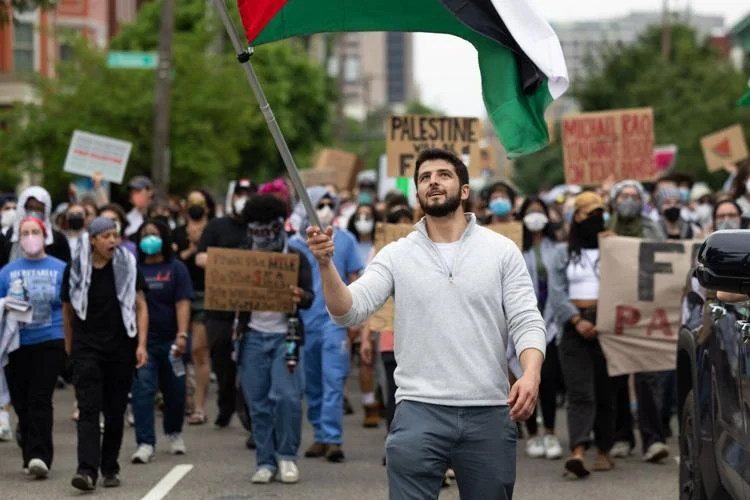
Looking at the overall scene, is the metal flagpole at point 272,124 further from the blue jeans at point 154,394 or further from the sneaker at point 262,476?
Result: the blue jeans at point 154,394

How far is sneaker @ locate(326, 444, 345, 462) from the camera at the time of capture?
1248 cm

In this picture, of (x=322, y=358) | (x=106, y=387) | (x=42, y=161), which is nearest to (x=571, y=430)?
(x=322, y=358)

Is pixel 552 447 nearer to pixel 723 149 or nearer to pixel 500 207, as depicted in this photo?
pixel 500 207

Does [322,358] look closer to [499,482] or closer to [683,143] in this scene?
[499,482]

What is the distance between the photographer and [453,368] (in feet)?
22.0

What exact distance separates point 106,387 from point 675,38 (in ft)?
167

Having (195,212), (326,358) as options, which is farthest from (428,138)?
(326,358)

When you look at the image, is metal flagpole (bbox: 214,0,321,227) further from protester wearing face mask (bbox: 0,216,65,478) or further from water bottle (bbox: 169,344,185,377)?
water bottle (bbox: 169,344,185,377)

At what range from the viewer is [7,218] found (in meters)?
15.6

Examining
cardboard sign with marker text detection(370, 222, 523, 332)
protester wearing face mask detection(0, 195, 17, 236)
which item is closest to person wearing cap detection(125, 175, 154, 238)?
protester wearing face mask detection(0, 195, 17, 236)

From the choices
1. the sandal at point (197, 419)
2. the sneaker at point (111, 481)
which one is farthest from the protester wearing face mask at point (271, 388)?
the sandal at point (197, 419)

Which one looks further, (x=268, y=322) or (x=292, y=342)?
(x=268, y=322)

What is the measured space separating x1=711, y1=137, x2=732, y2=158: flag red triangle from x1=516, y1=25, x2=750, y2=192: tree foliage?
20633mm

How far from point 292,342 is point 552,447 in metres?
2.41
